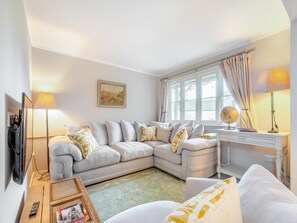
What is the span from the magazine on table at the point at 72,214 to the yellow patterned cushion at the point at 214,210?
0.79m

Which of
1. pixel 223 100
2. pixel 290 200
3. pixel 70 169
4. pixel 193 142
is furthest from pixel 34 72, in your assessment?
pixel 223 100

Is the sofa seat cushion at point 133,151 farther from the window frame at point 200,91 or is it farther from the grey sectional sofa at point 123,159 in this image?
the window frame at point 200,91

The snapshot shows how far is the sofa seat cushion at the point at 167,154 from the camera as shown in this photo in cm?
233

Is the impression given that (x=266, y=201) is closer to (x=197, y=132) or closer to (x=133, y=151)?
(x=133, y=151)

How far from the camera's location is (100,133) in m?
2.92

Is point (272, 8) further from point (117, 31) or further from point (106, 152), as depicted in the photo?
point (106, 152)

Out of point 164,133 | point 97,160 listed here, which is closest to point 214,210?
point 97,160

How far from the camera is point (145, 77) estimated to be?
415 cm

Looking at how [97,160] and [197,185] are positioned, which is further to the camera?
[97,160]

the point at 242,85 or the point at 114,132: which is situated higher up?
the point at 242,85

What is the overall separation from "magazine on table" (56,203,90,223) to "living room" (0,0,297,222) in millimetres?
288

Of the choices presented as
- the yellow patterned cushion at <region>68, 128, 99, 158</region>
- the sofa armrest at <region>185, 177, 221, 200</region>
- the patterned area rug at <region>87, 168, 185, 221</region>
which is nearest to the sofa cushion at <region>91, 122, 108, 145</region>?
the yellow patterned cushion at <region>68, 128, 99, 158</region>

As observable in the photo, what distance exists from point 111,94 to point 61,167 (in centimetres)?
200

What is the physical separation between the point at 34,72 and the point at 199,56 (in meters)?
3.34
